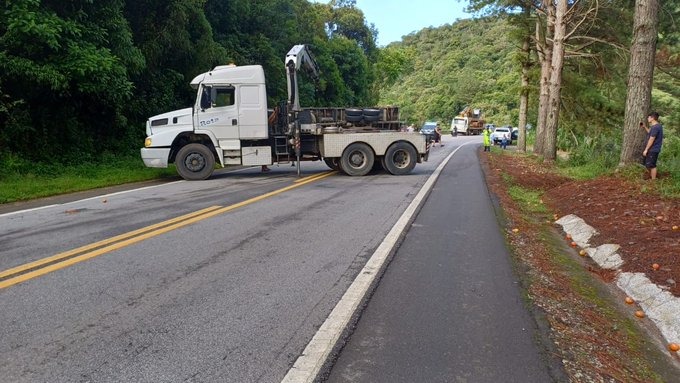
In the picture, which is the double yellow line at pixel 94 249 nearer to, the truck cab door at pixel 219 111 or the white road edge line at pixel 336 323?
the white road edge line at pixel 336 323

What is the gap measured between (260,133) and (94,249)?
30.4ft

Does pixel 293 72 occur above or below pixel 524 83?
below

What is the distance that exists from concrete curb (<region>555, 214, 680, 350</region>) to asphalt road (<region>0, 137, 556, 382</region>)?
1.19 metres

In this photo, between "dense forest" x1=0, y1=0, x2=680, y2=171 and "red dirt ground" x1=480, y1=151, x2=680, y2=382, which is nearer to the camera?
"red dirt ground" x1=480, y1=151, x2=680, y2=382

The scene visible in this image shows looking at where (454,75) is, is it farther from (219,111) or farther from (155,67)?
(219,111)

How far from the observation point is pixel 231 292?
4.91 m

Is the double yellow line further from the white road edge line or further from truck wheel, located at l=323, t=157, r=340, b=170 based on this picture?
truck wheel, located at l=323, t=157, r=340, b=170

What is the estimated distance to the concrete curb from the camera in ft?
14.4

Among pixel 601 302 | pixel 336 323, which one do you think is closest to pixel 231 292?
pixel 336 323

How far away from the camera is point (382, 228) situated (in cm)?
788

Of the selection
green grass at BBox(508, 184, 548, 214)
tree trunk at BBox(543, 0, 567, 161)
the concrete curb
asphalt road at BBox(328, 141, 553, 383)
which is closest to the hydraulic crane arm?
green grass at BBox(508, 184, 548, 214)

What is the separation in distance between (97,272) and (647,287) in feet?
18.2

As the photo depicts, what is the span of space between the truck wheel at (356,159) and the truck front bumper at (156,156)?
5.12m

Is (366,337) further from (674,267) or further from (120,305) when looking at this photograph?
(674,267)
